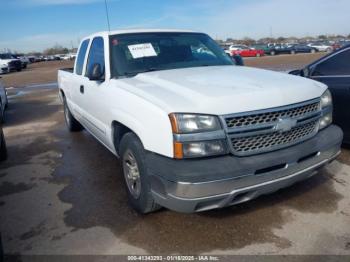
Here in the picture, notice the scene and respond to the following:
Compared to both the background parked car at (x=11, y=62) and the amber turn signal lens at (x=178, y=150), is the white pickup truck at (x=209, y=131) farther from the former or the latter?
the background parked car at (x=11, y=62)

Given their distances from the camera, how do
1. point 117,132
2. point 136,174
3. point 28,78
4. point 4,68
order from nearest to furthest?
point 136,174, point 117,132, point 28,78, point 4,68

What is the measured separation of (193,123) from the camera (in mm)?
2691

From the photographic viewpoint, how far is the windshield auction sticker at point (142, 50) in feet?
13.3

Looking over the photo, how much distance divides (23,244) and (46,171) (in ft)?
6.60

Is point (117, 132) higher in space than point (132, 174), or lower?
higher

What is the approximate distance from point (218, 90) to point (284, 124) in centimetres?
63

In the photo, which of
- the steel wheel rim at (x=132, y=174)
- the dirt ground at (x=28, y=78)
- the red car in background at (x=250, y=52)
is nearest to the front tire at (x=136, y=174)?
the steel wheel rim at (x=132, y=174)

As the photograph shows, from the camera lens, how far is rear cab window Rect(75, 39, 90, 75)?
211 inches

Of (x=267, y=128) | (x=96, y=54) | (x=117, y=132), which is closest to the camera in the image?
(x=267, y=128)

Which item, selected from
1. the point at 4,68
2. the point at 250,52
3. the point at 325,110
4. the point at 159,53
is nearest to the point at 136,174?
the point at 159,53

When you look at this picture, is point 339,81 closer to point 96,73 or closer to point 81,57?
point 96,73

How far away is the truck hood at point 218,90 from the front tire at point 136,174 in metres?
0.48

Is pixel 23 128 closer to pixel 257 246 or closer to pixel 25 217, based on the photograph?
pixel 25 217

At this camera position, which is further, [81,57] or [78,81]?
[81,57]
